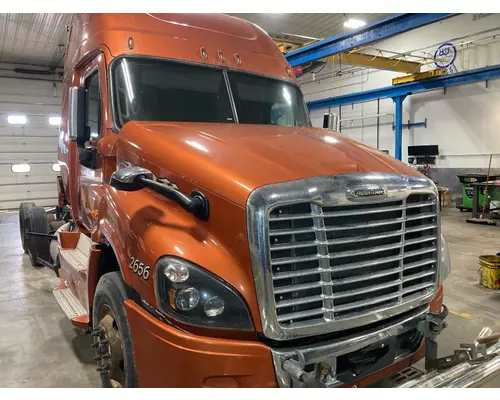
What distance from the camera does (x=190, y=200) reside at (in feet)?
7.28

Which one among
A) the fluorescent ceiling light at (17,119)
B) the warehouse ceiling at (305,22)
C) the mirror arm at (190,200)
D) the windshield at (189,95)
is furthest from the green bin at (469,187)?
the fluorescent ceiling light at (17,119)

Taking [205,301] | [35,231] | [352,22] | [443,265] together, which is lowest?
[35,231]

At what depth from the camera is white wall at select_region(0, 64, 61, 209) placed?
53.5 ft

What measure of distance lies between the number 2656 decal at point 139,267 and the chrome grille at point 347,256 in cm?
67

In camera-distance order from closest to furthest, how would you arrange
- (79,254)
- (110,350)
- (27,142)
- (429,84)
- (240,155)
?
(240,155) → (110,350) → (79,254) → (429,84) → (27,142)

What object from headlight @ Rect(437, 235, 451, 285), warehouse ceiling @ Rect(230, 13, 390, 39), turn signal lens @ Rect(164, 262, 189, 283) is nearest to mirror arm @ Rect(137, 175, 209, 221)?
turn signal lens @ Rect(164, 262, 189, 283)

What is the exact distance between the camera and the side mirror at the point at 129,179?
7.52 ft

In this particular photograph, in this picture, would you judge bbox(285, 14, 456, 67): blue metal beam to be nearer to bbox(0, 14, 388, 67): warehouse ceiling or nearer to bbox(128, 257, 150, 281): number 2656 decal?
bbox(0, 14, 388, 67): warehouse ceiling

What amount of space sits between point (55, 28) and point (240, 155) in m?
12.9

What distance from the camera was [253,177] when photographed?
2125 millimetres

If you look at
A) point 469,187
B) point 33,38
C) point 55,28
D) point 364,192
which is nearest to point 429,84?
point 469,187

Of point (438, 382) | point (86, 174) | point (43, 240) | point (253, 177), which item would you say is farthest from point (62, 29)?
point (438, 382)

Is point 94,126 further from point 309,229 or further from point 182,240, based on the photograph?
point 309,229

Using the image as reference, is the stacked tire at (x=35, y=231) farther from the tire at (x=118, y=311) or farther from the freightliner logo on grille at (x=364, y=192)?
the freightliner logo on grille at (x=364, y=192)
